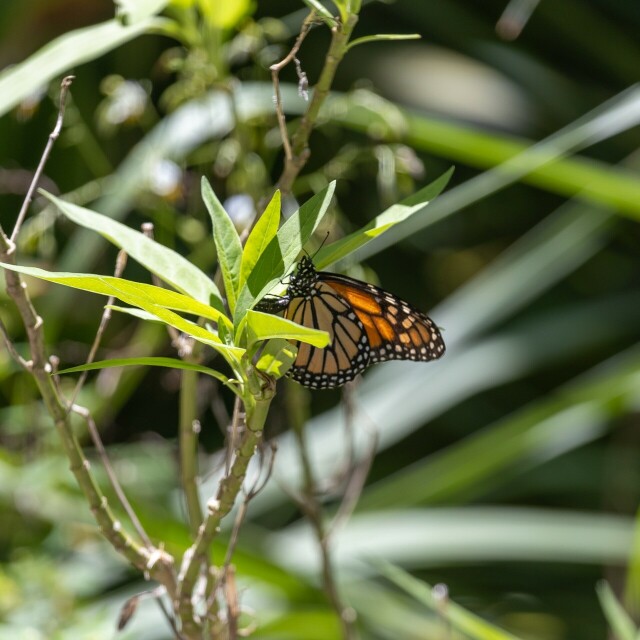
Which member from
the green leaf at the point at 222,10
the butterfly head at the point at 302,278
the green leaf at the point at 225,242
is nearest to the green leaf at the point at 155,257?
the green leaf at the point at 225,242

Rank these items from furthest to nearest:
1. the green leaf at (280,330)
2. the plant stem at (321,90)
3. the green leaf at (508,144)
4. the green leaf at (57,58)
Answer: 1. the green leaf at (508,144)
2. the green leaf at (57,58)
3. the plant stem at (321,90)
4. the green leaf at (280,330)

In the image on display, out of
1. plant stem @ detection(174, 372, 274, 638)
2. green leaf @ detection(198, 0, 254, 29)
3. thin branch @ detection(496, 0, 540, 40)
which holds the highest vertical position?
thin branch @ detection(496, 0, 540, 40)

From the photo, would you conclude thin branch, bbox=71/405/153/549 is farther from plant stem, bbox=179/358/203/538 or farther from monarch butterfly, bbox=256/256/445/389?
monarch butterfly, bbox=256/256/445/389

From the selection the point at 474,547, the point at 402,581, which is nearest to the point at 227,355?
the point at 402,581

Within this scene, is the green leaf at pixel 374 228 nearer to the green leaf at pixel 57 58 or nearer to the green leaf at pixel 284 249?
the green leaf at pixel 284 249

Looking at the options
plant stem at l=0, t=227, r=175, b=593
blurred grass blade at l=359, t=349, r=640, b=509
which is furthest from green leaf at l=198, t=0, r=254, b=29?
blurred grass blade at l=359, t=349, r=640, b=509

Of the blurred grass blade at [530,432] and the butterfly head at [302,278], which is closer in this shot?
the butterfly head at [302,278]

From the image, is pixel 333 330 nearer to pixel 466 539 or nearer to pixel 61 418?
pixel 61 418

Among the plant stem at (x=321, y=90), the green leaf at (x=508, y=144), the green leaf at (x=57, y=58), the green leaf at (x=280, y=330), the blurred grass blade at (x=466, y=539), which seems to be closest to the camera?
the green leaf at (x=280, y=330)
